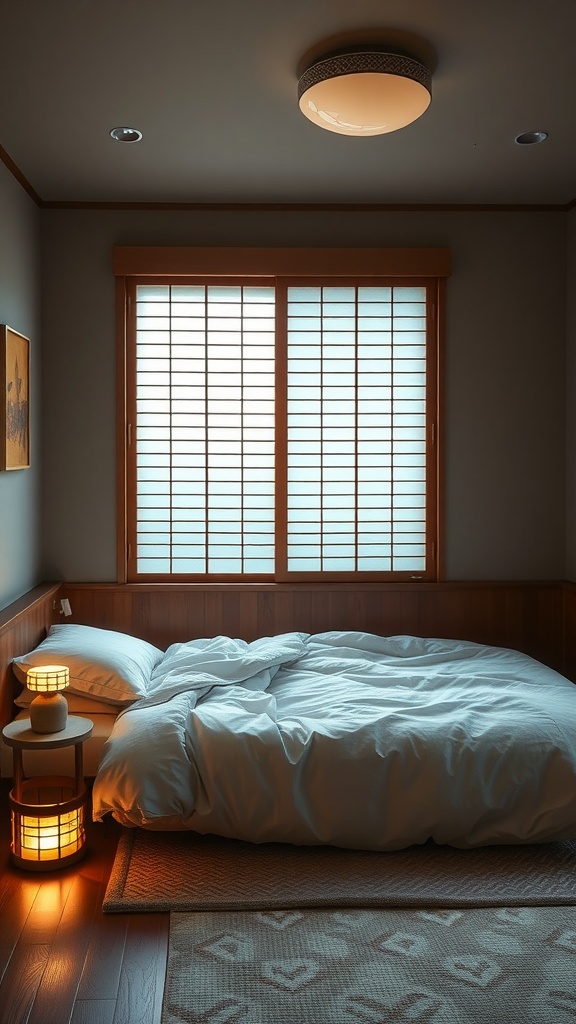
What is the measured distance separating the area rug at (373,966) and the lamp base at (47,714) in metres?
0.76

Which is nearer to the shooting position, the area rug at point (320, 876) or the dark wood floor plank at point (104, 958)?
the dark wood floor plank at point (104, 958)

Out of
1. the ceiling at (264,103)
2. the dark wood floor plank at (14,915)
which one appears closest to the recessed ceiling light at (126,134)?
the ceiling at (264,103)

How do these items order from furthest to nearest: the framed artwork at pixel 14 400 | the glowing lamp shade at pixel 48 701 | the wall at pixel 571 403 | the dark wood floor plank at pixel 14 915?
the wall at pixel 571 403 < the framed artwork at pixel 14 400 < the glowing lamp shade at pixel 48 701 < the dark wood floor plank at pixel 14 915

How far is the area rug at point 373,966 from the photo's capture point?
1986 millimetres

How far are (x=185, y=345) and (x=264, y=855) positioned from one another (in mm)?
2537

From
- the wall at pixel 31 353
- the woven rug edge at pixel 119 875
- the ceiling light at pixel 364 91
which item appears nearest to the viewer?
the woven rug edge at pixel 119 875

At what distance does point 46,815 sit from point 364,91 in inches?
98.1

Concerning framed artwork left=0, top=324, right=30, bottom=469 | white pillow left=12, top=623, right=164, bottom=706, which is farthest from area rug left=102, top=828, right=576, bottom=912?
framed artwork left=0, top=324, right=30, bottom=469

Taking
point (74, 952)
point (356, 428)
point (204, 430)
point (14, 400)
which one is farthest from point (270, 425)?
point (74, 952)

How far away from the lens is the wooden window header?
422 cm

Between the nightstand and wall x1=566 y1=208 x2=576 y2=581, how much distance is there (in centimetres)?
263

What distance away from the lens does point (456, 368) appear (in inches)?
173

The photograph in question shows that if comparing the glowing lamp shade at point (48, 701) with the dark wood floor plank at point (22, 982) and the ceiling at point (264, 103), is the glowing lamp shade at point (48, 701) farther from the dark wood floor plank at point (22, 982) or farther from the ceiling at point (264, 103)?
the ceiling at point (264, 103)

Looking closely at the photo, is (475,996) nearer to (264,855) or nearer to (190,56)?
(264,855)
